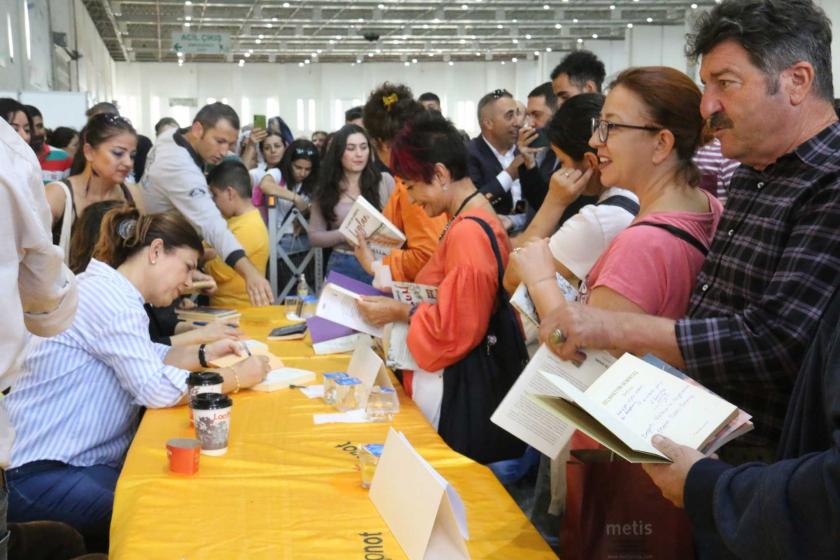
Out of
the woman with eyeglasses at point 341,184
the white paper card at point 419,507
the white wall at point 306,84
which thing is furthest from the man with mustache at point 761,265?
the white wall at point 306,84

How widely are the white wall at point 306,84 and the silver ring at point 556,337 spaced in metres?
24.5

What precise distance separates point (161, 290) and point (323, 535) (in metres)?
1.25

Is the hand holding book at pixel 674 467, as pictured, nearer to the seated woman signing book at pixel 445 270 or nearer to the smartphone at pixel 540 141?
the seated woman signing book at pixel 445 270

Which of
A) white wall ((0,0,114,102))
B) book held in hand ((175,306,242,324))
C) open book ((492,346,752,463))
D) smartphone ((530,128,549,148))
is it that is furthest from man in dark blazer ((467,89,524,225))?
white wall ((0,0,114,102))

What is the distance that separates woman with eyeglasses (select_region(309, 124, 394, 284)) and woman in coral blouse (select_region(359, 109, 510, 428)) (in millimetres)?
2533

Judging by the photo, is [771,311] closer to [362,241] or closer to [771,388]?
[771,388]

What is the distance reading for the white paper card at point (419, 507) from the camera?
4.55 feet

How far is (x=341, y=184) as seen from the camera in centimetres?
530

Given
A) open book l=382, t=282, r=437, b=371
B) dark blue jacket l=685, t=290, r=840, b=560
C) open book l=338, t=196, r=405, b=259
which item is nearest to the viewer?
dark blue jacket l=685, t=290, r=840, b=560

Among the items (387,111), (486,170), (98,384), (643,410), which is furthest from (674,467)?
(486,170)

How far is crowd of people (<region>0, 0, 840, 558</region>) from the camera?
1.20m

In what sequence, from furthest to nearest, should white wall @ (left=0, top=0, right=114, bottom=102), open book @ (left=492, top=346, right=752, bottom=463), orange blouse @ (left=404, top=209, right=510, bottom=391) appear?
white wall @ (left=0, top=0, right=114, bottom=102)
orange blouse @ (left=404, top=209, right=510, bottom=391)
open book @ (left=492, top=346, right=752, bottom=463)

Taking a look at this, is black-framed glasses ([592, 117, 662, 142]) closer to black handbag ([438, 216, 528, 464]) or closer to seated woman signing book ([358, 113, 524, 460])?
seated woman signing book ([358, 113, 524, 460])

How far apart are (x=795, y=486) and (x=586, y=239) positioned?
3.48 feet
